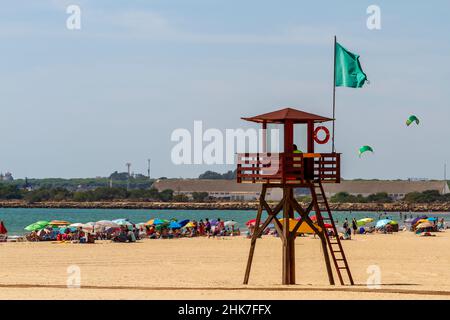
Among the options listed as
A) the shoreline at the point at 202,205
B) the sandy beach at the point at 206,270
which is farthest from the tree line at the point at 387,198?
the sandy beach at the point at 206,270

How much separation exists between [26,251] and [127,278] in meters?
14.3

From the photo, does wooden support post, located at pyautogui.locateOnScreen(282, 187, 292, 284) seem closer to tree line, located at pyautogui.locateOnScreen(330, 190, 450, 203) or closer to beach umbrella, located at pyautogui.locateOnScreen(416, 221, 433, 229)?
beach umbrella, located at pyautogui.locateOnScreen(416, 221, 433, 229)

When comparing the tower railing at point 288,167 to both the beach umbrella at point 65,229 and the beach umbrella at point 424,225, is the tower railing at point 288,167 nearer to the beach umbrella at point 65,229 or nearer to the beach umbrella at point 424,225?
the beach umbrella at point 65,229

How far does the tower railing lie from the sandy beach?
8.82ft

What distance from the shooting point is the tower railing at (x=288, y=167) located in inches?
955

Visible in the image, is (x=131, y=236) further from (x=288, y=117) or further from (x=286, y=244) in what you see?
(x=288, y=117)

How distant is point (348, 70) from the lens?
2520cm

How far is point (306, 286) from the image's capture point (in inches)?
932

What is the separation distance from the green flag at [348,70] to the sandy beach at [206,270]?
5.21 meters

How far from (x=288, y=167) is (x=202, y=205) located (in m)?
162

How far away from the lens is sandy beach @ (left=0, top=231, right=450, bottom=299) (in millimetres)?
Result: 21375

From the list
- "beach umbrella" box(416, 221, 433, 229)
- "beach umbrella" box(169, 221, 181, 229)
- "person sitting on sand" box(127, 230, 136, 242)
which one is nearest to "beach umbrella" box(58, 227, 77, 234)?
"person sitting on sand" box(127, 230, 136, 242)

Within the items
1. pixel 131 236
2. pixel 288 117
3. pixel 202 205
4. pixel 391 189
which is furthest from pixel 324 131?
pixel 391 189
